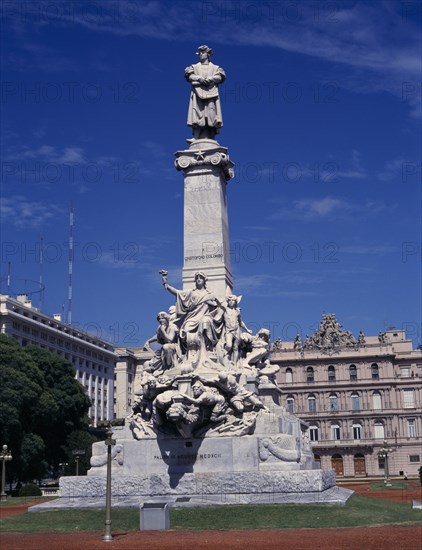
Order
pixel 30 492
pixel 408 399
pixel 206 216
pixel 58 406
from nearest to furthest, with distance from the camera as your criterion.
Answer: pixel 206 216 < pixel 30 492 < pixel 58 406 < pixel 408 399

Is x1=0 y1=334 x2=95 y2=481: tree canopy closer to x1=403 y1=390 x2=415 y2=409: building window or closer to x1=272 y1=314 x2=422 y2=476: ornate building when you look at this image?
x1=272 y1=314 x2=422 y2=476: ornate building

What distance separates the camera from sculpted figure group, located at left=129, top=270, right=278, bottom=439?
26.7 metres

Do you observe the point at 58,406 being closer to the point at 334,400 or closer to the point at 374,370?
the point at 334,400

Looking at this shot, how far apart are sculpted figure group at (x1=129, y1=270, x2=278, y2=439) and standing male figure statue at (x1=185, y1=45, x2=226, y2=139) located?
761 cm

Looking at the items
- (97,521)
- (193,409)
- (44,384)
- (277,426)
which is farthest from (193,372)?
(44,384)

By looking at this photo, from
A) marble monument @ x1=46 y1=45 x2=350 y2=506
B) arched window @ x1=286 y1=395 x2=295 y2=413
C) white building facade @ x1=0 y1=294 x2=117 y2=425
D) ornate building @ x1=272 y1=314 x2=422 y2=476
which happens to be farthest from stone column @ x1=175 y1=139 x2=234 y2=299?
arched window @ x1=286 y1=395 x2=295 y2=413

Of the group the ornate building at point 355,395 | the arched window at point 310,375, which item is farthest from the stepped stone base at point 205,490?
the arched window at point 310,375

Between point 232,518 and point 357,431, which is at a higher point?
point 357,431

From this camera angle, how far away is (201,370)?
27.8m

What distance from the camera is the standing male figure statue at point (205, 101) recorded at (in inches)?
1325

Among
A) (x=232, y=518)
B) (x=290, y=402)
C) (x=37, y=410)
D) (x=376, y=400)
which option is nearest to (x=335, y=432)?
(x=376, y=400)

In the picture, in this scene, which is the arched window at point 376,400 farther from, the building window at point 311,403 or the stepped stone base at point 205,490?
the stepped stone base at point 205,490

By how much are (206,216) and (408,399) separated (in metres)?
76.2

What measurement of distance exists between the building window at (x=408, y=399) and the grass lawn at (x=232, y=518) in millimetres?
78261
